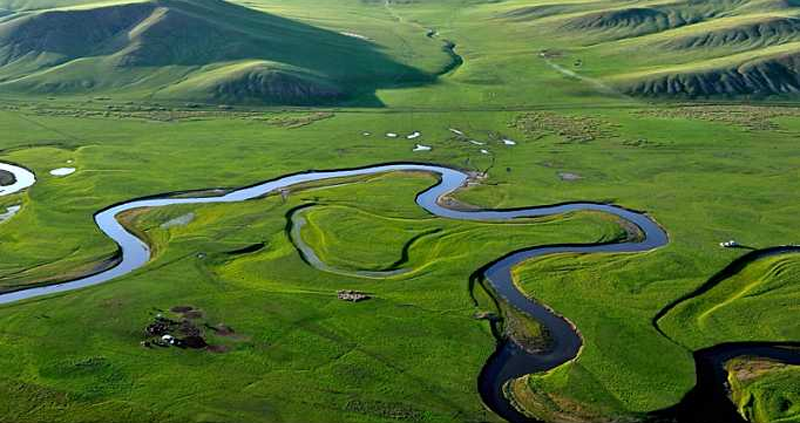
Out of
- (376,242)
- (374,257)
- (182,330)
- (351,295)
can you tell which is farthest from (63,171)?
(351,295)

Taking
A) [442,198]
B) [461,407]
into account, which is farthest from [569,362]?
[442,198]

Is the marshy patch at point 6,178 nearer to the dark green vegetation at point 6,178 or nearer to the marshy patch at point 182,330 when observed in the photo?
the dark green vegetation at point 6,178

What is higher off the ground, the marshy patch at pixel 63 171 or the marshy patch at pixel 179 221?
the marshy patch at pixel 63 171

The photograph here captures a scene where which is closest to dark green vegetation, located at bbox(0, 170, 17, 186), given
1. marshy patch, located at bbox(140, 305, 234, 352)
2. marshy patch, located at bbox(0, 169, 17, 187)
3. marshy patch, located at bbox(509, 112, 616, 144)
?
marshy patch, located at bbox(0, 169, 17, 187)

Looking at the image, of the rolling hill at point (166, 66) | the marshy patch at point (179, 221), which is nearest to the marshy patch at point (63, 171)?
the marshy patch at point (179, 221)

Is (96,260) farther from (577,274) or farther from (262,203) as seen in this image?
(577,274)

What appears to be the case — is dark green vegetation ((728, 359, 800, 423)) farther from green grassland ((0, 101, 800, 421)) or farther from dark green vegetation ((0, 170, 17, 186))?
dark green vegetation ((0, 170, 17, 186))

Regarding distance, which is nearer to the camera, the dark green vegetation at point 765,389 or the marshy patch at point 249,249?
the dark green vegetation at point 765,389
